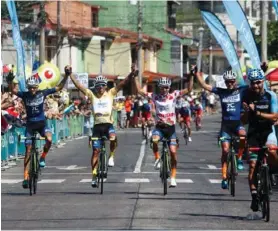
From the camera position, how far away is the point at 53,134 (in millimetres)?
36062

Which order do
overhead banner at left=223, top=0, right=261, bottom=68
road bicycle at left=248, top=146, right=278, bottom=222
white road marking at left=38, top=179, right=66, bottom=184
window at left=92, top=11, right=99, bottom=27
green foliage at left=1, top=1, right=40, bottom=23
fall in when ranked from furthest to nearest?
window at left=92, top=11, right=99, bottom=27
green foliage at left=1, top=1, right=40, bottom=23
overhead banner at left=223, top=0, right=261, bottom=68
white road marking at left=38, top=179, right=66, bottom=184
road bicycle at left=248, top=146, right=278, bottom=222

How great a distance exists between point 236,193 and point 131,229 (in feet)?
17.9

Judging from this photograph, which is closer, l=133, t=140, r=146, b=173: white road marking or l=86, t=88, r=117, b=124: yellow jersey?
l=86, t=88, r=117, b=124: yellow jersey

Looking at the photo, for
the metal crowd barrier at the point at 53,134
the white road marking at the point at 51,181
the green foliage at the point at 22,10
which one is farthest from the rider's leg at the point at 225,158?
the green foliage at the point at 22,10

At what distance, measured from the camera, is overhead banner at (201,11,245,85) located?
92.7 ft

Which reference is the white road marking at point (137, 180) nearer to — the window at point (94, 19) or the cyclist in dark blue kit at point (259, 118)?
the cyclist in dark blue kit at point (259, 118)

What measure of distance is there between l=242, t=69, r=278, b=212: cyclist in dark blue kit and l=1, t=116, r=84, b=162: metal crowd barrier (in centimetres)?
1008

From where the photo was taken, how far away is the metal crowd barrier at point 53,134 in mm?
26625

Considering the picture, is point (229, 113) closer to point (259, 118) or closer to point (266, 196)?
point (259, 118)

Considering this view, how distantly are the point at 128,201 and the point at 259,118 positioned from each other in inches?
125

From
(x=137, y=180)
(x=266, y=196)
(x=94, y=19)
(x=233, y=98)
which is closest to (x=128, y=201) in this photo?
(x=233, y=98)

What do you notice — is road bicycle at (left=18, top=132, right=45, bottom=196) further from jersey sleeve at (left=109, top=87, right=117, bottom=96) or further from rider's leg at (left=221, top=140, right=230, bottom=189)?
rider's leg at (left=221, top=140, right=230, bottom=189)

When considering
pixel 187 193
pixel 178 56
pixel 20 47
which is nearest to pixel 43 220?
pixel 187 193

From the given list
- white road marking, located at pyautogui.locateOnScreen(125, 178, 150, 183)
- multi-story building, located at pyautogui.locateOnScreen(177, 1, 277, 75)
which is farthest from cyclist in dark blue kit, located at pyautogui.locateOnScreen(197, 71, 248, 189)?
multi-story building, located at pyautogui.locateOnScreen(177, 1, 277, 75)
